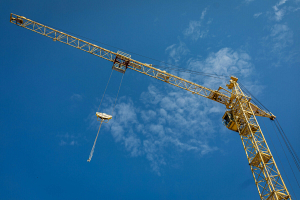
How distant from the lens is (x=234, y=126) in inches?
1195

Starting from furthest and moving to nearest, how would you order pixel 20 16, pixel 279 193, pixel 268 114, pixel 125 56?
1. pixel 20 16
2. pixel 125 56
3. pixel 268 114
4. pixel 279 193

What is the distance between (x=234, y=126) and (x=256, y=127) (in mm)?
3059

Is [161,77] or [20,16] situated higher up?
[20,16]

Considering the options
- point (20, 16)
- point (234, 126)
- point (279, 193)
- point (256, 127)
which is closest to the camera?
point (279, 193)

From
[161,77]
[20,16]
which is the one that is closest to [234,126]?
[161,77]

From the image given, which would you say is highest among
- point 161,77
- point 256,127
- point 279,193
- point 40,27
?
point 40,27

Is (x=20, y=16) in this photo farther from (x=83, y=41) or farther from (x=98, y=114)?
(x=98, y=114)

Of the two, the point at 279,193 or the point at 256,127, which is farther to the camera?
the point at 256,127

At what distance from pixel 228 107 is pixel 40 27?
117 feet

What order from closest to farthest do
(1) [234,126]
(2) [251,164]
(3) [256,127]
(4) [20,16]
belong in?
(2) [251,164]
(3) [256,127]
(1) [234,126]
(4) [20,16]

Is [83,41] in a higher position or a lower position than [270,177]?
higher

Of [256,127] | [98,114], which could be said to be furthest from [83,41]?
[256,127]

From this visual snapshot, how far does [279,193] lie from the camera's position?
22.0 meters

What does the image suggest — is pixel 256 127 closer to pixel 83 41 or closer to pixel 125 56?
pixel 125 56
